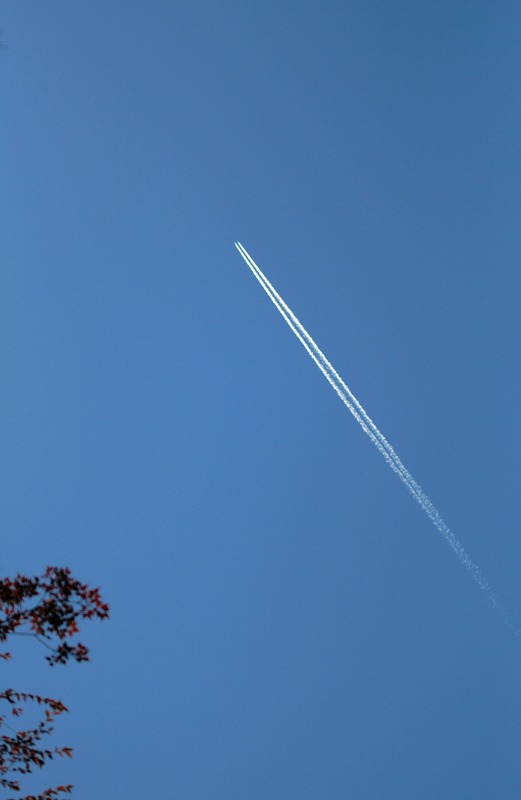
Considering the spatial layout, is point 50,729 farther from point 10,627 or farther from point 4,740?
point 10,627

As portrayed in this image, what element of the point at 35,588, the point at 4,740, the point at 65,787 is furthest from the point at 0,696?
the point at 35,588

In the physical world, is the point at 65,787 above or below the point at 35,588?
below

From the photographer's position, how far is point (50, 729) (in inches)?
647

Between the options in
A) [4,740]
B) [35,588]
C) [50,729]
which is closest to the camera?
[35,588]

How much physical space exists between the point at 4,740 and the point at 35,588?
3158 mm

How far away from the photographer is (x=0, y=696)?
15.6 meters

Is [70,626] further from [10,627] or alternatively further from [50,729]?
[50,729]

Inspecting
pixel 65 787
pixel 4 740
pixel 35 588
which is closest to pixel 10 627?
pixel 35 588

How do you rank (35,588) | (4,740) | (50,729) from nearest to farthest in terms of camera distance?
(35,588) < (4,740) < (50,729)

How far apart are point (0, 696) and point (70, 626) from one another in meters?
2.74

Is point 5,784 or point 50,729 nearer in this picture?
point 5,784

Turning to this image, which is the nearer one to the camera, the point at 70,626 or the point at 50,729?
the point at 70,626

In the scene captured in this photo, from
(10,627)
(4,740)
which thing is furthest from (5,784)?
(10,627)

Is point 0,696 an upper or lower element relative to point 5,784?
upper
